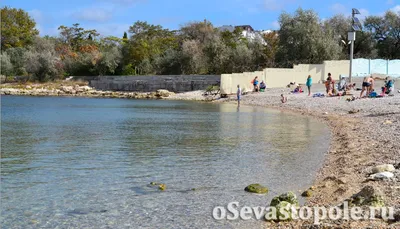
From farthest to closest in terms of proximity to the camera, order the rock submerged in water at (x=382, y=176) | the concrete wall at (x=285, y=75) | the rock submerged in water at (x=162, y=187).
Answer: the concrete wall at (x=285, y=75) → the rock submerged in water at (x=162, y=187) → the rock submerged in water at (x=382, y=176)

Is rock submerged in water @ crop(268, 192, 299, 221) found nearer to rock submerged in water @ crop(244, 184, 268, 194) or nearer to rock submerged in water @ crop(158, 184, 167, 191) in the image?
rock submerged in water @ crop(244, 184, 268, 194)

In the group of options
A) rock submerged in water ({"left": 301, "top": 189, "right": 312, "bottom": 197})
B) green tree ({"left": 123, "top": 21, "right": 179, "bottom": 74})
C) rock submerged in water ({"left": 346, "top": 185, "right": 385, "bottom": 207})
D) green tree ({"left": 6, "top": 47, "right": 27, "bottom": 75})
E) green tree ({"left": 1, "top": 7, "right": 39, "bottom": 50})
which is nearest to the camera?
rock submerged in water ({"left": 346, "top": 185, "right": 385, "bottom": 207})

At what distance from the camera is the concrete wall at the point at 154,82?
58.0 m

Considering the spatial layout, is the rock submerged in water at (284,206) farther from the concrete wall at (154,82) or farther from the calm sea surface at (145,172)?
the concrete wall at (154,82)

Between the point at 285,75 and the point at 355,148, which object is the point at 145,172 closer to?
the point at 355,148

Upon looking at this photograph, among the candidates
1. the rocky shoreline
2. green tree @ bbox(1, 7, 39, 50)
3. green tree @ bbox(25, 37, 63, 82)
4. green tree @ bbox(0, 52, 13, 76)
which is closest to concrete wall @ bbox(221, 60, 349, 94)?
the rocky shoreline

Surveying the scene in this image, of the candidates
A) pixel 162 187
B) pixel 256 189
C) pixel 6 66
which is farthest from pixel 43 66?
pixel 256 189

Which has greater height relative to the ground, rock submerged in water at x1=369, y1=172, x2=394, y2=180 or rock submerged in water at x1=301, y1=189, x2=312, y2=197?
rock submerged in water at x1=369, y1=172, x2=394, y2=180

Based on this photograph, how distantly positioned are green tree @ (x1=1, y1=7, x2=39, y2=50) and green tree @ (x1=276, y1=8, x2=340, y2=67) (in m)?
56.3

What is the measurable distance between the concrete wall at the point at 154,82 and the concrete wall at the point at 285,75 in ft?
21.3

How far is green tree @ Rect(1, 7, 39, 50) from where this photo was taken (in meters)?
89.7

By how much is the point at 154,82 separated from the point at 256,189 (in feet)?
179

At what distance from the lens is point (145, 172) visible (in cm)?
1211

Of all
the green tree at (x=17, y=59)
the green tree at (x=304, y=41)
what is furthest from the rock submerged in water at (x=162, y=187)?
the green tree at (x=17, y=59)
